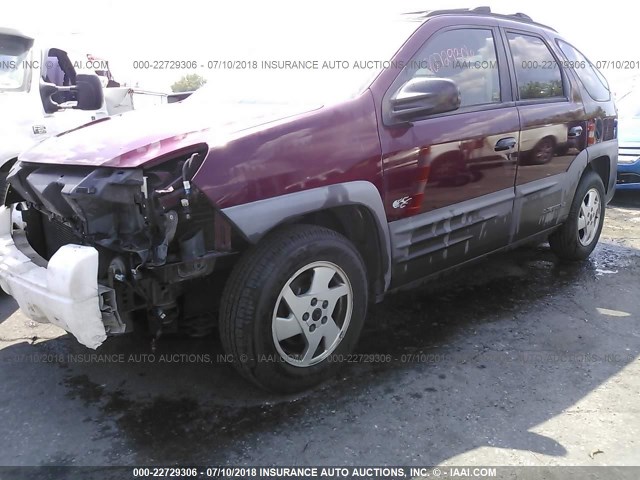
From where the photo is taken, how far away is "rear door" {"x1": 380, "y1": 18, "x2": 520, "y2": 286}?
115 inches

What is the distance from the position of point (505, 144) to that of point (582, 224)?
167 cm

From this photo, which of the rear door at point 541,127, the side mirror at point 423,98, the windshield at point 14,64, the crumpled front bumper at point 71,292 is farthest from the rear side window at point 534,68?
the windshield at point 14,64

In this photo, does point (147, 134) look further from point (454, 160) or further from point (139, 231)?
point (454, 160)

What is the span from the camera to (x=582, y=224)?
4.70 meters

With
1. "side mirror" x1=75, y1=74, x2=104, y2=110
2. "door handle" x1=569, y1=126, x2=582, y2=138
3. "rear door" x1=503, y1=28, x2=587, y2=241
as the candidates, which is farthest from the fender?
"side mirror" x1=75, y1=74, x2=104, y2=110

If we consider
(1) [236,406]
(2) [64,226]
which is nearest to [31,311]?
(2) [64,226]

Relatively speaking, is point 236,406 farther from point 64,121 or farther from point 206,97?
point 64,121

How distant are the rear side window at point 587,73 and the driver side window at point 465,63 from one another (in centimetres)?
127

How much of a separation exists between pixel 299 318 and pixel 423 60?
1626mm

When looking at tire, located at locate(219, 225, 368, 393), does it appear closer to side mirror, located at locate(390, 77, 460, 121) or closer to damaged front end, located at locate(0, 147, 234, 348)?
damaged front end, located at locate(0, 147, 234, 348)

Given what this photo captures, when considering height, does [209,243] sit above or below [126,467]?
above

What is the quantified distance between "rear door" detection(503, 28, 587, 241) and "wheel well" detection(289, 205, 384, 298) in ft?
4.34

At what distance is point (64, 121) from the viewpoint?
192 inches

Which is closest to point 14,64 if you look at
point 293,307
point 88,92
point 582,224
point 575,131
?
point 88,92
